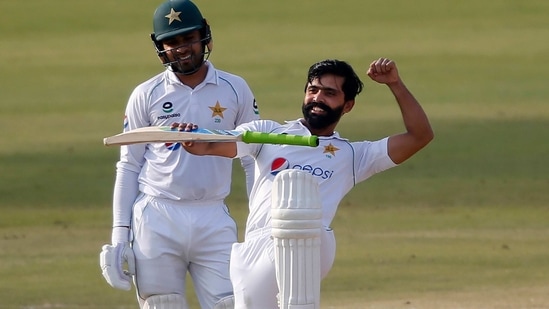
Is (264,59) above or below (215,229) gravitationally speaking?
above

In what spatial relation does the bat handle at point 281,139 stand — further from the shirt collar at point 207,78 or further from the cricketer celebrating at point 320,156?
the shirt collar at point 207,78

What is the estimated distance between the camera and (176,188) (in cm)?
696

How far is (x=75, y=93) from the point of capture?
75.8 feet

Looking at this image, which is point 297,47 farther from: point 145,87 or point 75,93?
point 145,87

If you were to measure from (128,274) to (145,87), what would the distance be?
85 centimetres

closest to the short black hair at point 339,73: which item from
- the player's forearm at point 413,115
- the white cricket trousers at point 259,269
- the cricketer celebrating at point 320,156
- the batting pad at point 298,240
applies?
the cricketer celebrating at point 320,156

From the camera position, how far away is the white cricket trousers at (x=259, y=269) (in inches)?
224

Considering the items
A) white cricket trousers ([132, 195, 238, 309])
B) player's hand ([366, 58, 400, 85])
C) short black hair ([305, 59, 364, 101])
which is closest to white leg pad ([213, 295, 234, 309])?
white cricket trousers ([132, 195, 238, 309])

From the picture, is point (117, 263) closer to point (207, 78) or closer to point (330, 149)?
point (207, 78)

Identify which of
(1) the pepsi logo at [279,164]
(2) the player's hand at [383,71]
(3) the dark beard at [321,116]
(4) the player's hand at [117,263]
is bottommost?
(4) the player's hand at [117,263]

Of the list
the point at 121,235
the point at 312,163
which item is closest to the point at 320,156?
the point at 312,163

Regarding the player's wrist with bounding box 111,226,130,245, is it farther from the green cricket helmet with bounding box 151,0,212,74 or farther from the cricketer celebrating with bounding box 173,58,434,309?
the cricketer celebrating with bounding box 173,58,434,309

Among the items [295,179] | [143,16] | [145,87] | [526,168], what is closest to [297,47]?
[143,16]

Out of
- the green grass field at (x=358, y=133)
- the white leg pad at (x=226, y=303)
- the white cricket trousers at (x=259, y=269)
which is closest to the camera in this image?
the white cricket trousers at (x=259, y=269)
